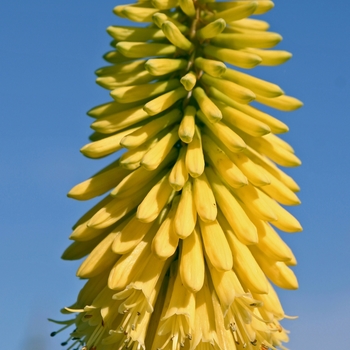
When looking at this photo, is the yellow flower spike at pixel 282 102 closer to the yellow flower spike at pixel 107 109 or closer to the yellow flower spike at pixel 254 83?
the yellow flower spike at pixel 254 83

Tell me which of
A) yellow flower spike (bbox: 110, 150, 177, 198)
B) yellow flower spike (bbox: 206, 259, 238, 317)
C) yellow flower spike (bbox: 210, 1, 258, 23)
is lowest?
yellow flower spike (bbox: 206, 259, 238, 317)

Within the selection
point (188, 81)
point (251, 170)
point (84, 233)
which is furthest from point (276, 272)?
point (188, 81)

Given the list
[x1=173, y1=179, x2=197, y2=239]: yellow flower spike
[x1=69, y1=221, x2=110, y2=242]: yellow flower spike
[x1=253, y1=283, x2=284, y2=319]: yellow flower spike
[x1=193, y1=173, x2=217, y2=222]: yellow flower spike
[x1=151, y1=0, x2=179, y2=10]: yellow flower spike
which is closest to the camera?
[x1=173, y1=179, x2=197, y2=239]: yellow flower spike

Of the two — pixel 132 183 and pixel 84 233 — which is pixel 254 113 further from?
pixel 84 233

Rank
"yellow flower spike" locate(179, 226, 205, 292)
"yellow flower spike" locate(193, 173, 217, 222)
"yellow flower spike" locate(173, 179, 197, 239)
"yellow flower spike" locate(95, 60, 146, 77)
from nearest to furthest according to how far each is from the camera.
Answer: "yellow flower spike" locate(179, 226, 205, 292) → "yellow flower spike" locate(173, 179, 197, 239) → "yellow flower spike" locate(193, 173, 217, 222) → "yellow flower spike" locate(95, 60, 146, 77)

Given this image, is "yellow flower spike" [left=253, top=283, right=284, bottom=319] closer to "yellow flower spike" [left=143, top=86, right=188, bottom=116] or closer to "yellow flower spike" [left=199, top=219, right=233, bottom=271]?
"yellow flower spike" [left=199, top=219, right=233, bottom=271]

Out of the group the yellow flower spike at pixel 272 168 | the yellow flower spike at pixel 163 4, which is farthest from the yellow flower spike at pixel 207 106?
the yellow flower spike at pixel 163 4

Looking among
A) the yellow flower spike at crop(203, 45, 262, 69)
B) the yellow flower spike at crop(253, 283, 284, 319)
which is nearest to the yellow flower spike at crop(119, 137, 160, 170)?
the yellow flower spike at crop(203, 45, 262, 69)
